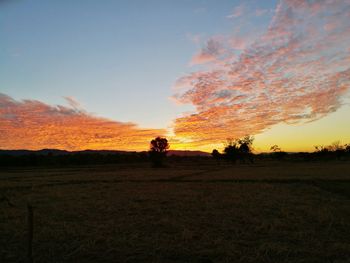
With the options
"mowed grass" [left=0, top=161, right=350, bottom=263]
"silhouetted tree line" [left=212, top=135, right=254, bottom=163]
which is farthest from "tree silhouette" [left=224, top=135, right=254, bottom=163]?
"mowed grass" [left=0, top=161, right=350, bottom=263]

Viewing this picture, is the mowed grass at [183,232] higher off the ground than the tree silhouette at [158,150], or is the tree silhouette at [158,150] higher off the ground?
the tree silhouette at [158,150]

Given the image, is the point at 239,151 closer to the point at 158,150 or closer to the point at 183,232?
the point at 158,150

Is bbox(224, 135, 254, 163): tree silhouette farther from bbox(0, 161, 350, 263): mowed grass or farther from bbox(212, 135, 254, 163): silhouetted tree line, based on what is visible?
bbox(0, 161, 350, 263): mowed grass

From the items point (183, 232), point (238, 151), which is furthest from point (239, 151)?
point (183, 232)

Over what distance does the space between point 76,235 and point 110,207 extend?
26.7ft

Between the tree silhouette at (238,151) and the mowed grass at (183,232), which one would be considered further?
the tree silhouette at (238,151)

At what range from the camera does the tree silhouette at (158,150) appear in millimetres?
119325

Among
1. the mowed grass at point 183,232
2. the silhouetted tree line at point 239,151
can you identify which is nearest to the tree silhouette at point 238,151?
the silhouetted tree line at point 239,151

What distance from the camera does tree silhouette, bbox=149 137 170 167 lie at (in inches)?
4698

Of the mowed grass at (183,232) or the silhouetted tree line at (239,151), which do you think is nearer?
the mowed grass at (183,232)

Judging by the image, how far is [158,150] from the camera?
4909 inches

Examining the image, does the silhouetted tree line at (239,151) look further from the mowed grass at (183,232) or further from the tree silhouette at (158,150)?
the mowed grass at (183,232)

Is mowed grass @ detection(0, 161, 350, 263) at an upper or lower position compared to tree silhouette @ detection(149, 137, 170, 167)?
lower

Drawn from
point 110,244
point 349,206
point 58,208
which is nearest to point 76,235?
point 110,244
